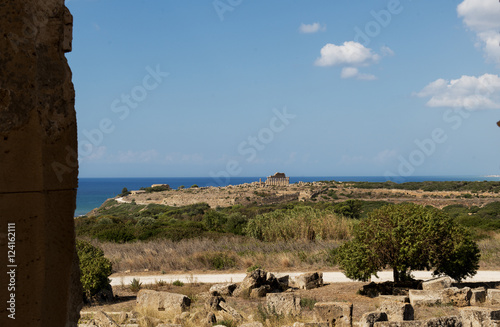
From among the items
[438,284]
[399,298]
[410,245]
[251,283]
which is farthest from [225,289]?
[438,284]

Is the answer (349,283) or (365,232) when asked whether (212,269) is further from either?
(365,232)

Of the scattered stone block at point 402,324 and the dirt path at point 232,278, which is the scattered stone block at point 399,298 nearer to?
the scattered stone block at point 402,324

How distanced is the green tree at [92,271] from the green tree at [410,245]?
5706 millimetres

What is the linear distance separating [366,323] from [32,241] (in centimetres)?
560

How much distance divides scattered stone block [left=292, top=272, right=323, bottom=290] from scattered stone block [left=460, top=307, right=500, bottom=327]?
4.89 meters

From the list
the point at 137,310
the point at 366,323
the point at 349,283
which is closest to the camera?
the point at 366,323

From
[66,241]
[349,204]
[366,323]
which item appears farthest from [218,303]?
[349,204]

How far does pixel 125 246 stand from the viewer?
1852cm

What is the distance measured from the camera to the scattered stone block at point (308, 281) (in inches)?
462

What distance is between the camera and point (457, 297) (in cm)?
907

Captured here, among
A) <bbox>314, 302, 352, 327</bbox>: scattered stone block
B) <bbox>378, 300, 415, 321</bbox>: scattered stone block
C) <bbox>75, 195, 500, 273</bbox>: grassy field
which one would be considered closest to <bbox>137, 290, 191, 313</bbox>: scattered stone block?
<bbox>314, 302, 352, 327</bbox>: scattered stone block

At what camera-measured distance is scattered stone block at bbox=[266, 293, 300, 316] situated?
28.2 feet

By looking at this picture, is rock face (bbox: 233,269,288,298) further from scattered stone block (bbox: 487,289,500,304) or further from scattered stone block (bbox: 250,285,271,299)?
scattered stone block (bbox: 487,289,500,304)

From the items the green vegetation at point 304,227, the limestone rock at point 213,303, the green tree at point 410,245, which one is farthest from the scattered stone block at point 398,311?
the green vegetation at point 304,227
